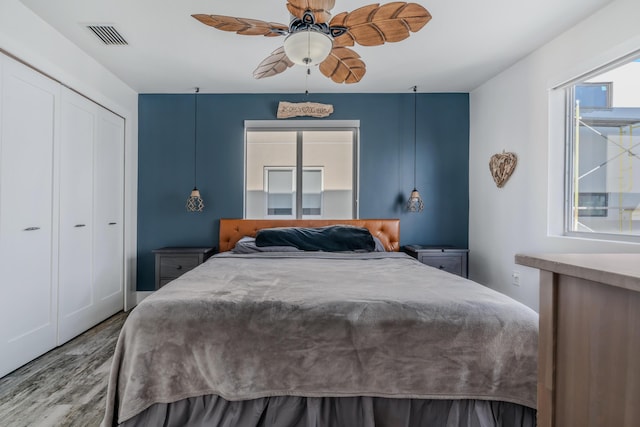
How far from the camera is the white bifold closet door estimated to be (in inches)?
101

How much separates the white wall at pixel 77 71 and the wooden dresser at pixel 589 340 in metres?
3.09

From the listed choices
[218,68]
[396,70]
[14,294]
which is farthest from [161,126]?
[396,70]

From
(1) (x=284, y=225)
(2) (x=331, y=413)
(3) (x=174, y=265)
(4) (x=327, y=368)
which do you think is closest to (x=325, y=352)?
(4) (x=327, y=368)

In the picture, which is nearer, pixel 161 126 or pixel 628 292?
pixel 628 292

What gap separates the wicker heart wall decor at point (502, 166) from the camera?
300 cm

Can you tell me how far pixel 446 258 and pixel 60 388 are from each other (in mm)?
3301

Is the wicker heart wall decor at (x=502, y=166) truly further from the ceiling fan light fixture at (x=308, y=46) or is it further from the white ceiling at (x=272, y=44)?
the ceiling fan light fixture at (x=308, y=46)

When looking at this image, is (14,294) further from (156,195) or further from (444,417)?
(444,417)

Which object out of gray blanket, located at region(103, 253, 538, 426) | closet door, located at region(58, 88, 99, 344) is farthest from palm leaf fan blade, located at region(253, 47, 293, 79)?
closet door, located at region(58, 88, 99, 344)

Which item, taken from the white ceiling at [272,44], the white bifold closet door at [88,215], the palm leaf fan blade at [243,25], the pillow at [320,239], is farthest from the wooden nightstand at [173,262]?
the palm leaf fan blade at [243,25]

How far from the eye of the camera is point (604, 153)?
7.59 feet

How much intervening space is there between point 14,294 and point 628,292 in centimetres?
304

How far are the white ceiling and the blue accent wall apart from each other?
0.58 ft

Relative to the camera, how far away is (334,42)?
189 cm
